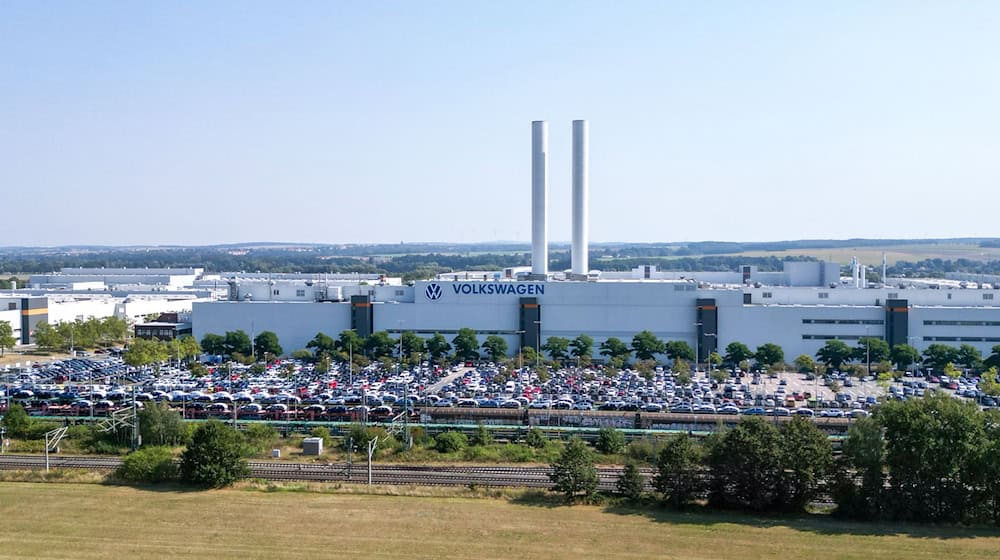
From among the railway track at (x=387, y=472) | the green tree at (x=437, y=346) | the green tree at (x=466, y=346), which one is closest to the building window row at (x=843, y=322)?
the green tree at (x=466, y=346)

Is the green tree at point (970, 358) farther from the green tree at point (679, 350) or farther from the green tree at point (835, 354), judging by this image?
the green tree at point (679, 350)

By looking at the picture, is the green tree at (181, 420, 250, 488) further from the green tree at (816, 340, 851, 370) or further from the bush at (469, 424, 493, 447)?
the green tree at (816, 340, 851, 370)

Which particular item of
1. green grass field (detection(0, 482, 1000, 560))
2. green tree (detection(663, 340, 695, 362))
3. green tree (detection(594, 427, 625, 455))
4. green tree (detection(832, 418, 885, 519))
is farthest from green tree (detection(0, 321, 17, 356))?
green tree (detection(832, 418, 885, 519))

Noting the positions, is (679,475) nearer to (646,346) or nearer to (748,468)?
(748,468)

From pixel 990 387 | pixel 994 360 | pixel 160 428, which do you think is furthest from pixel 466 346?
pixel 994 360

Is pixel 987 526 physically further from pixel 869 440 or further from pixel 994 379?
pixel 994 379

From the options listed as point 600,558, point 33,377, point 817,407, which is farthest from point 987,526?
point 33,377
